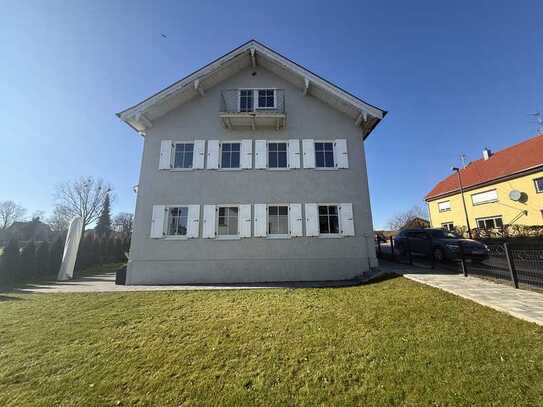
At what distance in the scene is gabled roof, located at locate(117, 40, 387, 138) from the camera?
10648 millimetres

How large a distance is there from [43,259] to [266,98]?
18.1 m

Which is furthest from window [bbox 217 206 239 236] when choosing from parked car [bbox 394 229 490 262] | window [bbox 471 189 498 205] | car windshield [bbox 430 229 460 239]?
window [bbox 471 189 498 205]

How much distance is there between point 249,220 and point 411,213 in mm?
62909

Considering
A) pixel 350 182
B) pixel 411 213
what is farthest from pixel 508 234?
pixel 411 213

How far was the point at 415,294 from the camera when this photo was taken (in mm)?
6160

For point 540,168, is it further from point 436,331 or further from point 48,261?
point 48,261

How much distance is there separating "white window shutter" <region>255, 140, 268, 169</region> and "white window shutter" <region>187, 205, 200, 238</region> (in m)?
3.34

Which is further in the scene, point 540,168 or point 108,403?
point 540,168

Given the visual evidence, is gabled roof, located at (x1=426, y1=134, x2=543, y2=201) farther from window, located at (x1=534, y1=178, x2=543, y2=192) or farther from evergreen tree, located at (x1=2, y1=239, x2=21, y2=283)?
evergreen tree, located at (x1=2, y1=239, x2=21, y2=283)

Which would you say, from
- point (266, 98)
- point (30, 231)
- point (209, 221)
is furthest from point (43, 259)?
point (30, 231)

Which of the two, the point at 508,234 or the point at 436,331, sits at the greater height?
the point at 508,234

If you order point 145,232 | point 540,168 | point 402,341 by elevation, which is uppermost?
point 540,168

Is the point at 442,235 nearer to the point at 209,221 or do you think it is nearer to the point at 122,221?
the point at 209,221

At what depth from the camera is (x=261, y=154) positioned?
35.6 feet
